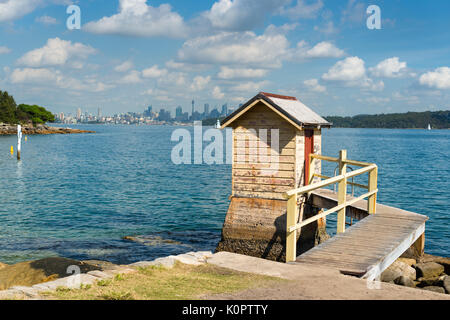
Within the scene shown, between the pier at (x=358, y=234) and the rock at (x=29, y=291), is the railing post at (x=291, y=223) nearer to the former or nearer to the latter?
the pier at (x=358, y=234)

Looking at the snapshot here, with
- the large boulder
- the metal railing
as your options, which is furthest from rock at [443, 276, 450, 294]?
the metal railing

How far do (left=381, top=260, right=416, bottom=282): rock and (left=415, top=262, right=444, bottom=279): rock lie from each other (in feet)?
0.79

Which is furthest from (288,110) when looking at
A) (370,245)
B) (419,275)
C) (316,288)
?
(316,288)

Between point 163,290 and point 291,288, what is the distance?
2.20m

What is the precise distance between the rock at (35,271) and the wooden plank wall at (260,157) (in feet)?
18.4

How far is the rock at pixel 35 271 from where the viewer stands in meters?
11.4

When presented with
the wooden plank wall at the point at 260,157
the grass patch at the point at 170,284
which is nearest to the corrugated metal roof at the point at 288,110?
the wooden plank wall at the point at 260,157

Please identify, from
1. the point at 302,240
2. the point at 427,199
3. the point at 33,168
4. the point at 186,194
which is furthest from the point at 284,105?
the point at 33,168

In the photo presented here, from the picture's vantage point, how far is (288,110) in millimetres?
13383

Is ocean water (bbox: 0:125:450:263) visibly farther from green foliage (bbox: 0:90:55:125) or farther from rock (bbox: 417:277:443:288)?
green foliage (bbox: 0:90:55:125)

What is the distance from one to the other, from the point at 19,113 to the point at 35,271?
14735cm
